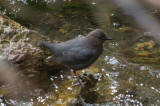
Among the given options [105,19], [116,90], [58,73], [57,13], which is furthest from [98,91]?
[57,13]

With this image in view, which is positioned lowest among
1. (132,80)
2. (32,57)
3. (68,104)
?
(132,80)

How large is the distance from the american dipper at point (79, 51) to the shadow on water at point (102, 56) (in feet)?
1.19

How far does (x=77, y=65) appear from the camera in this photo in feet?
12.7

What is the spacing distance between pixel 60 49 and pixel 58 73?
1.72ft

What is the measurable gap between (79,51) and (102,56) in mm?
1393

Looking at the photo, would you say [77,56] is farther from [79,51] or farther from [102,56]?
[102,56]

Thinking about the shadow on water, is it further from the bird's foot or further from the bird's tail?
the bird's tail

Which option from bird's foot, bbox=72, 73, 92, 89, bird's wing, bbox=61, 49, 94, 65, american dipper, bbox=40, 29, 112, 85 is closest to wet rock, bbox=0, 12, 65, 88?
american dipper, bbox=40, 29, 112, 85

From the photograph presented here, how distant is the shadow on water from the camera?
12.0 ft

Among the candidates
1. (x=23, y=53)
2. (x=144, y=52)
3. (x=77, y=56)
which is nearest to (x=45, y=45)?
(x=23, y=53)

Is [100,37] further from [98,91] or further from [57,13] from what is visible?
[57,13]

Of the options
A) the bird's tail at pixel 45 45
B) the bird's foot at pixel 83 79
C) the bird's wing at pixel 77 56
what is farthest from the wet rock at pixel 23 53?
the bird's foot at pixel 83 79

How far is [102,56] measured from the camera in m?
5.14

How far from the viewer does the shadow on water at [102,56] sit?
3.66 m
